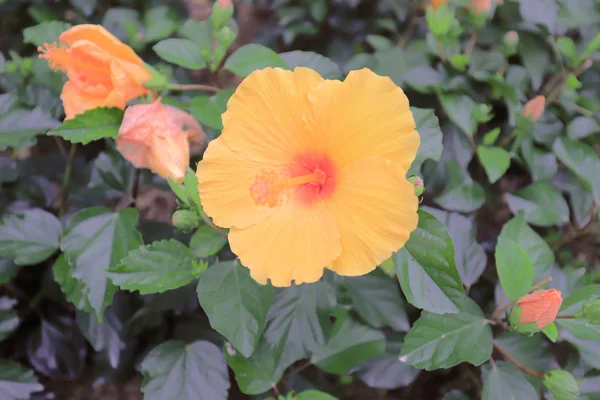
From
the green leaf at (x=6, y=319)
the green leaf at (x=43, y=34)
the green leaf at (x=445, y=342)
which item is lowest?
the green leaf at (x=6, y=319)

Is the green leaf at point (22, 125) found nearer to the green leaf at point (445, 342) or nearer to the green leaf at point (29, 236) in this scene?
the green leaf at point (29, 236)

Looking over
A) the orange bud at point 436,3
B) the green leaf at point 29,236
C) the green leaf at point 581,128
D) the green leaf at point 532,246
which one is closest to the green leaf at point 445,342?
the green leaf at point 532,246

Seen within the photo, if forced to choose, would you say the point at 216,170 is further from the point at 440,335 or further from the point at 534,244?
the point at 534,244

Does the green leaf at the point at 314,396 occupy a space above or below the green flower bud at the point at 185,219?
below

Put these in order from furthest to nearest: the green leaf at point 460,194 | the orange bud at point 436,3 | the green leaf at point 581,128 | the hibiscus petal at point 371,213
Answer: the orange bud at point 436,3, the green leaf at point 581,128, the green leaf at point 460,194, the hibiscus petal at point 371,213

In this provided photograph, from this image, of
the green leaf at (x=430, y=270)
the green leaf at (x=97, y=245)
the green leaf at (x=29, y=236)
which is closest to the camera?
the green leaf at (x=430, y=270)

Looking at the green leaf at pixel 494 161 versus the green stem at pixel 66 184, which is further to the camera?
the green stem at pixel 66 184

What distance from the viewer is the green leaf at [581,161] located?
4.28 feet

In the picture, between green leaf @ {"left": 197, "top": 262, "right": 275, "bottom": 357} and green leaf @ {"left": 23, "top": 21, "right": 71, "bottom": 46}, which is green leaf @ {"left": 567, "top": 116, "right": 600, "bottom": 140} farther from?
green leaf @ {"left": 23, "top": 21, "right": 71, "bottom": 46}

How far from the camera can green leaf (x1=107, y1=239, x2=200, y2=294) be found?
2.98ft

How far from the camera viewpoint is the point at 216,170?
2.80 feet

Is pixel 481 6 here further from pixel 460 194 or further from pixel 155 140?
pixel 155 140

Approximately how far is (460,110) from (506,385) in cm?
76

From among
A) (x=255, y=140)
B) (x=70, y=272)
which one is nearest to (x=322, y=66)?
(x=255, y=140)
